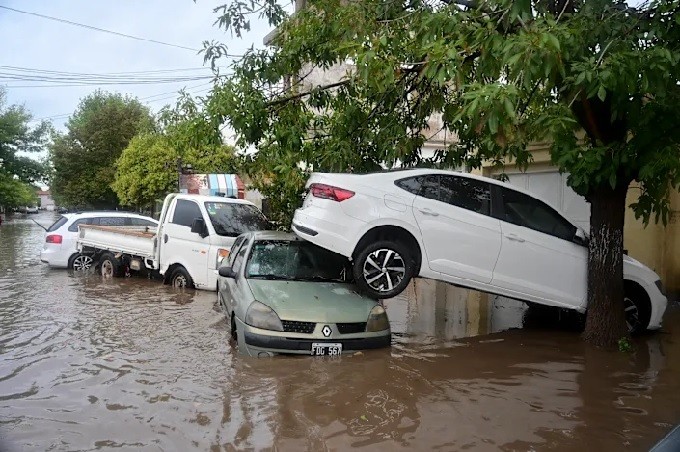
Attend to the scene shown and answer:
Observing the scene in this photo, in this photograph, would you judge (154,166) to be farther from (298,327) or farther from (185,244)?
(298,327)

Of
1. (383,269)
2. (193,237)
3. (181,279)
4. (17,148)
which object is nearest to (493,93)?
(383,269)

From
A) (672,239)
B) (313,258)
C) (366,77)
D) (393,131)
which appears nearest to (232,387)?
(313,258)

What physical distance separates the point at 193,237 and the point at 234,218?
874mm

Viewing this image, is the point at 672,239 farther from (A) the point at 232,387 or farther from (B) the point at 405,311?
(A) the point at 232,387

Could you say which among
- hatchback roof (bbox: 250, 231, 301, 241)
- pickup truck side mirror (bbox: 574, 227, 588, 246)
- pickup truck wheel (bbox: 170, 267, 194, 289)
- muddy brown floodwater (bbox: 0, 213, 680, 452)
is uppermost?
pickup truck side mirror (bbox: 574, 227, 588, 246)

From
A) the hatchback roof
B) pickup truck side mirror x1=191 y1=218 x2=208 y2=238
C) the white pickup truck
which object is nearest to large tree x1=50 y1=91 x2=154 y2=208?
the white pickup truck

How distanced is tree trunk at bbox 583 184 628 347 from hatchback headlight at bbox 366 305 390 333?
2.73 meters

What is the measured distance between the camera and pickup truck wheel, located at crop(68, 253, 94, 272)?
14.5 metres

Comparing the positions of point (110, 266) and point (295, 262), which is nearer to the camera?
point (295, 262)

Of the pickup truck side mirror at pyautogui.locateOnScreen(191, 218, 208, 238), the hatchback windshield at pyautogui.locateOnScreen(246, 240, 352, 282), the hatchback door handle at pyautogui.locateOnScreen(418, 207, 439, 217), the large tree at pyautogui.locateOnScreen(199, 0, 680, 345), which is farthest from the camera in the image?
the pickup truck side mirror at pyautogui.locateOnScreen(191, 218, 208, 238)

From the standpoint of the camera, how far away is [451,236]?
23.2ft

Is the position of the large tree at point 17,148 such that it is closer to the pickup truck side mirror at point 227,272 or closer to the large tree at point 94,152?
the large tree at point 94,152

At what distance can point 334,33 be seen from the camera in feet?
26.3

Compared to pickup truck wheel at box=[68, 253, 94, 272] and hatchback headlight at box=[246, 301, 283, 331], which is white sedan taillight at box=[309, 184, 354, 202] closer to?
hatchback headlight at box=[246, 301, 283, 331]
